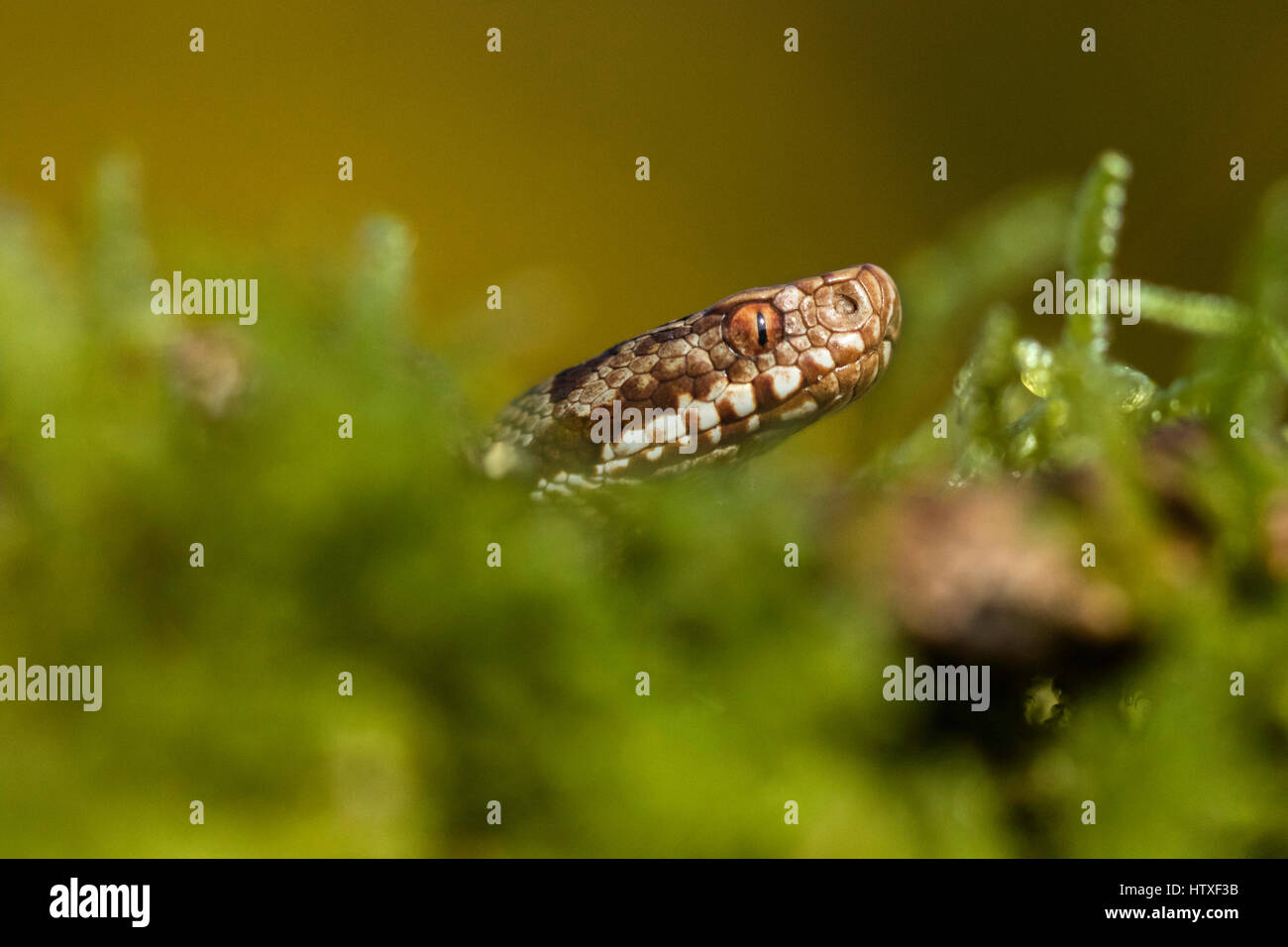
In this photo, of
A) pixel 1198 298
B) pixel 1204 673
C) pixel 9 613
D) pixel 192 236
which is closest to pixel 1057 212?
pixel 1198 298

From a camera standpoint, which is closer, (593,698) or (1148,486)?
(593,698)

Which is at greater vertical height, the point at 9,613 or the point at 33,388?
the point at 33,388

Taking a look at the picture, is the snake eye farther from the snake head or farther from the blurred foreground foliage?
the blurred foreground foliage

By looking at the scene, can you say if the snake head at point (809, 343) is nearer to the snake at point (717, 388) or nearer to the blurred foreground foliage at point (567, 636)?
the snake at point (717, 388)

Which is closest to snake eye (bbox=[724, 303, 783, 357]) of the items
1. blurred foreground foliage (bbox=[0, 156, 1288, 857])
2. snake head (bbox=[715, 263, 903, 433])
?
snake head (bbox=[715, 263, 903, 433])

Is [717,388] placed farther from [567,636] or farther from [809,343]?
[567,636]

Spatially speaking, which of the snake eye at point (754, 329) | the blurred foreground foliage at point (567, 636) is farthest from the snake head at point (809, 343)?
the blurred foreground foliage at point (567, 636)
